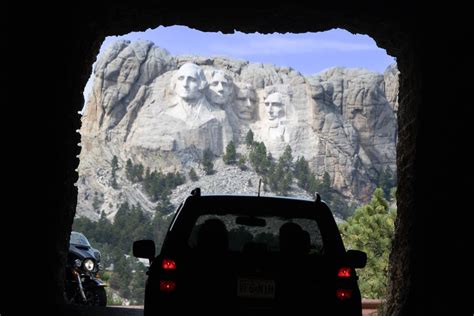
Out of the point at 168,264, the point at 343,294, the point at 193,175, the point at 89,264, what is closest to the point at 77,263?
the point at 89,264

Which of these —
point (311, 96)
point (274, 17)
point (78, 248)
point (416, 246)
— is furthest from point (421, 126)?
point (311, 96)

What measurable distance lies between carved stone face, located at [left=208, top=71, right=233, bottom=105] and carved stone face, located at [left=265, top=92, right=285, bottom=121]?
7.40 m

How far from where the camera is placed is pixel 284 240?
691 cm

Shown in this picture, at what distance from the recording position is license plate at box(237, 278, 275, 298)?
638 cm

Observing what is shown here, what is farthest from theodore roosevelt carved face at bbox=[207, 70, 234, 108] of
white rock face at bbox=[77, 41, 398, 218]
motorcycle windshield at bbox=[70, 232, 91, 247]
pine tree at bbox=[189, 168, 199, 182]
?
motorcycle windshield at bbox=[70, 232, 91, 247]

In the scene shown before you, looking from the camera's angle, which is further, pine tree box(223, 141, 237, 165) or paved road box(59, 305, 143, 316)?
pine tree box(223, 141, 237, 165)

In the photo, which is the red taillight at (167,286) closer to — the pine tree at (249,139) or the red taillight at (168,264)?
the red taillight at (168,264)

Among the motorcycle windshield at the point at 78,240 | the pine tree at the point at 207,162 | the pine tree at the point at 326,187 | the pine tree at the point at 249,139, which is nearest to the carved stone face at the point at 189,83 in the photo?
the pine tree at the point at 207,162

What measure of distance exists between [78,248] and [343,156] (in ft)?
517

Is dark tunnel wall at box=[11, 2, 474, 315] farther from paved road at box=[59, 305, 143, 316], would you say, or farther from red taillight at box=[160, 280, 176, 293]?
red taillight at box=[160, 280, 176, 293]

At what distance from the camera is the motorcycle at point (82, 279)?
14.7 meters

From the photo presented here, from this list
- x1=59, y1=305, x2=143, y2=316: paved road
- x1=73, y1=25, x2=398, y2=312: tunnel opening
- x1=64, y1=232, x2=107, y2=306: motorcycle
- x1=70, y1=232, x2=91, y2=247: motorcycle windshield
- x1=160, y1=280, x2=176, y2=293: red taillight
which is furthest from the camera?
x1=73, y1=25, x2=398, y2=312: tunnel opening

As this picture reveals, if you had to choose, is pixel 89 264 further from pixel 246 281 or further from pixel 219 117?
pixel 219 117

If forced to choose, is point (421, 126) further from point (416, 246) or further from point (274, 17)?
point (274, 17)
